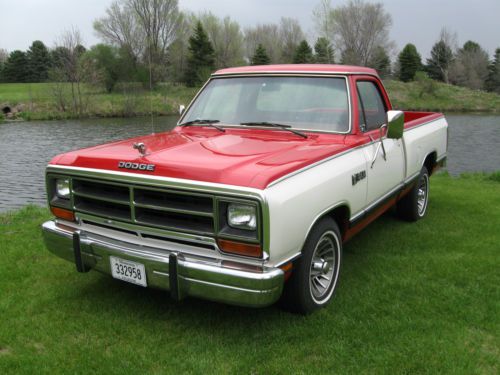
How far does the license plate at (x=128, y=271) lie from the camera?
3150 millimetres

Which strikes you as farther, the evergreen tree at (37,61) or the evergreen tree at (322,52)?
the evergreen tree at (37,61)

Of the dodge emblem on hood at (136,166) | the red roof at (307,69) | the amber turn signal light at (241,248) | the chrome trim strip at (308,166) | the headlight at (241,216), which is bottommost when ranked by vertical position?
the amber turn signal light at (241,248)

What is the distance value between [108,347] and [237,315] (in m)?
0.99

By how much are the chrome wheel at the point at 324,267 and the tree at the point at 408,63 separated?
185 ft

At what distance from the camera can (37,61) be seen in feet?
199

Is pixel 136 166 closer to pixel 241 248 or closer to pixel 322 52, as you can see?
pixel 241 248

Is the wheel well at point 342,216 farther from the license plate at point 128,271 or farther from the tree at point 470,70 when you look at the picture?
the tree at point 470,70

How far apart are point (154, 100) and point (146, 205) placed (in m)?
38.1

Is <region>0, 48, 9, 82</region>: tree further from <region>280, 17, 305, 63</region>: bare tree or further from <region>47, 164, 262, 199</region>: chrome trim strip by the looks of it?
<region>47, 164, 262, 199</region>: chrome trim strip

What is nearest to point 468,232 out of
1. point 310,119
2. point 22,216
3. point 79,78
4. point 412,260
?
point 412,260

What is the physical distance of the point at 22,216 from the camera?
692 centimetres

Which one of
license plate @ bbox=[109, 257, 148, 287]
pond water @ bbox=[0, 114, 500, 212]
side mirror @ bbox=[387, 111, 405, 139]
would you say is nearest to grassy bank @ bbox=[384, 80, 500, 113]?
pond water @ bbox=[0, 114, 500, 212]

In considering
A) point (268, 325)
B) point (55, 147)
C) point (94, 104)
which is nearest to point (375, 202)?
point (268, 325)

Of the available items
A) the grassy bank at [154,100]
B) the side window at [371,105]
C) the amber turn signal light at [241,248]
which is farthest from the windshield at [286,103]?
the grassy bank at [154,100]
